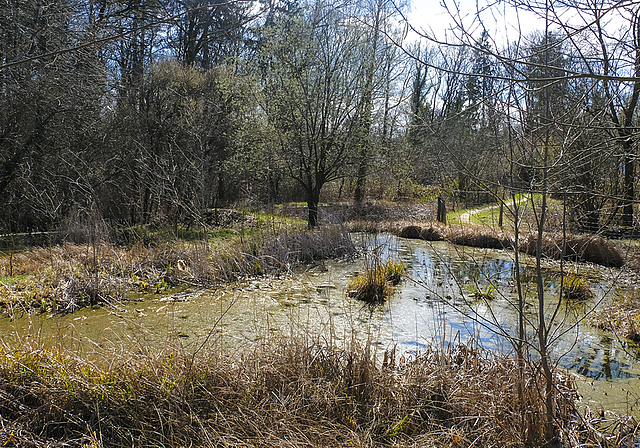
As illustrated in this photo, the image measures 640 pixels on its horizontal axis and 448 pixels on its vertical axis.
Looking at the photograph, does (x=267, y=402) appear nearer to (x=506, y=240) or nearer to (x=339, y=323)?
(x=339, y=323)

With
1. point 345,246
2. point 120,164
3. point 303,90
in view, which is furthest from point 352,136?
point 120,164

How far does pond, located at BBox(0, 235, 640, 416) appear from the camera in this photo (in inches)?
156

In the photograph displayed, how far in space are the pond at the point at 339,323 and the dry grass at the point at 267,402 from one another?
0.80 feet

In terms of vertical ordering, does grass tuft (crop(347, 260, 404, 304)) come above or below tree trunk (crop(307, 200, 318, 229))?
below

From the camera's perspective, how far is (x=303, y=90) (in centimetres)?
1220

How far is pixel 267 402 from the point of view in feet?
10.1

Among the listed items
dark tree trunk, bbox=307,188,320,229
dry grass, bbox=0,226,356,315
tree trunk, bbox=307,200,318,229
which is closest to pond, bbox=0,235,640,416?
dry grass, bbox=0,226,356,315

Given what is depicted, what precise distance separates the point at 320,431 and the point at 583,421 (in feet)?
6.00

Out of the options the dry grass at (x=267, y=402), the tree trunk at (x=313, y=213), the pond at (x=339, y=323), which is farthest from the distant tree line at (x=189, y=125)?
the dry grass at (x=267, y=402)

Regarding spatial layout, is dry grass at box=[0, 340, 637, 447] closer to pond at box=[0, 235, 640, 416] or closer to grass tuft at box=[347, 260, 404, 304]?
pond at box=[0, 235, 640, 416]

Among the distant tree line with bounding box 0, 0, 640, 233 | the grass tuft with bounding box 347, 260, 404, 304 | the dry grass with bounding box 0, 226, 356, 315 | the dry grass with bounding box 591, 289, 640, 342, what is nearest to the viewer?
the dry grass with bounding box 591, 289, 640, 342

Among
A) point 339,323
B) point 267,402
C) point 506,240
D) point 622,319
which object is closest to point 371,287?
point 339,323

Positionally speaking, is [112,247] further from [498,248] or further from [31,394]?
[498,248]

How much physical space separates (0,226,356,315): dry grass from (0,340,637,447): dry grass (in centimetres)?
229
